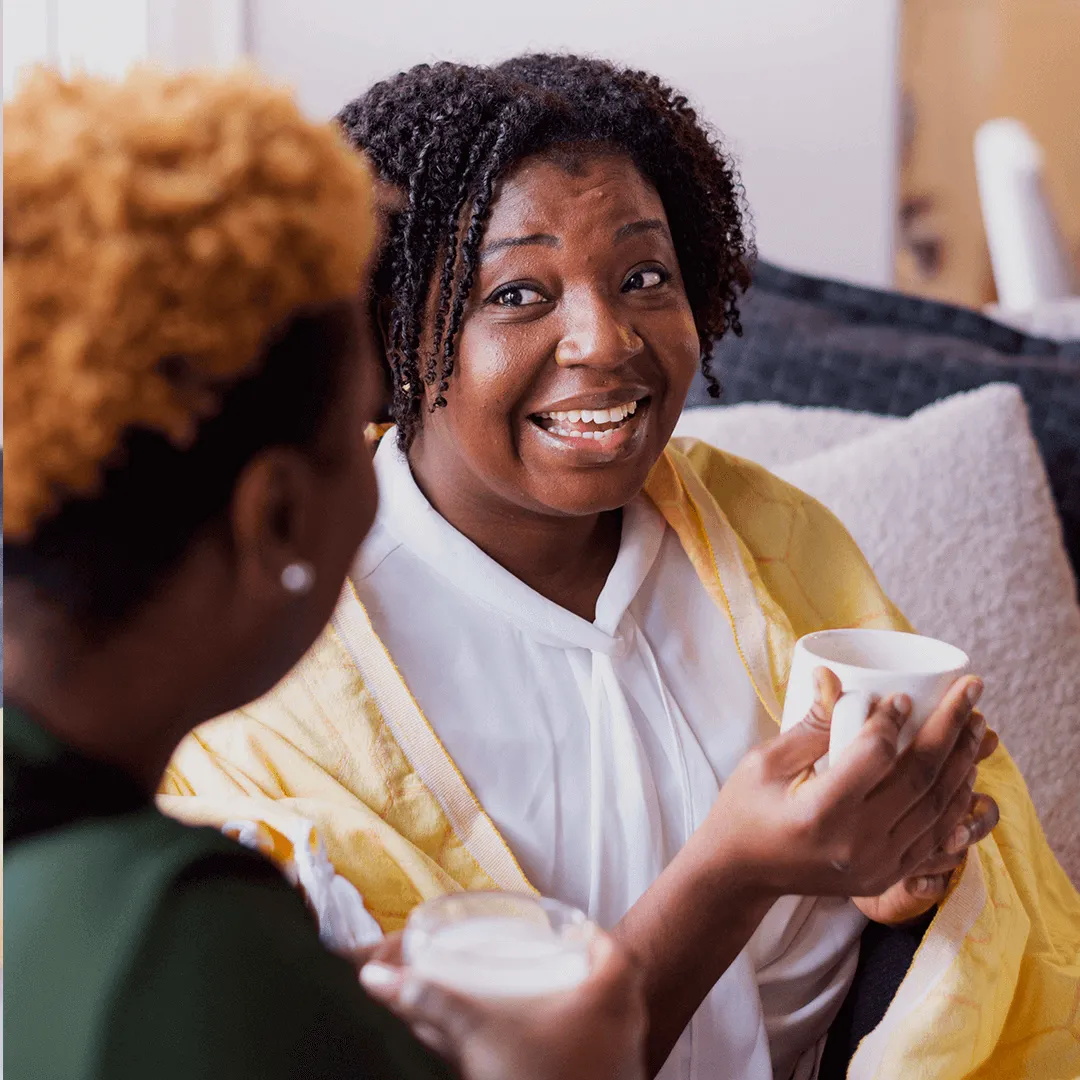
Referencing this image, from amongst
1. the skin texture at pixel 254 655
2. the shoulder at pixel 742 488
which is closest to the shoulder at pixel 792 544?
the shoulder at pixel 742 488

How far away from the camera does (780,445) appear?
113cm

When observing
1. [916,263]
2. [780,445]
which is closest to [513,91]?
[780,445]

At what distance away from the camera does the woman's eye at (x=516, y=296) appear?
0.56 metres

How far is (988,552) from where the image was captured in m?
1.01

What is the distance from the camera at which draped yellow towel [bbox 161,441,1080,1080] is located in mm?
580

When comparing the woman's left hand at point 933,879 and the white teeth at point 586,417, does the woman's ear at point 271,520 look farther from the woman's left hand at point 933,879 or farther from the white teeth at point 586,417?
the woman's left hand at point 933,879

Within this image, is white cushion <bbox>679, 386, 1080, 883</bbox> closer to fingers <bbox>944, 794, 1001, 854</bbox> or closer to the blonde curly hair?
fingers <bbox>944, 794, 1001, 854</bbox>

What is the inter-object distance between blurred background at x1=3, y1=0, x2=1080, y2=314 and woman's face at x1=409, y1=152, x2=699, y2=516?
94 millimetres

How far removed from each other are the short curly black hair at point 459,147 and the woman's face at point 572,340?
0.01 metres

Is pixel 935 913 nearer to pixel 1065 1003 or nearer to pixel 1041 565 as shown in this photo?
pixel 1065 1003

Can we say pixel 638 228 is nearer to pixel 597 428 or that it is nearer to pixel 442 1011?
pixel 597 428

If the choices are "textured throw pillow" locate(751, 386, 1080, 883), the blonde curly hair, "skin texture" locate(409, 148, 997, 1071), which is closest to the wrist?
"skin texture" locate(409, 148, 997, 1071)

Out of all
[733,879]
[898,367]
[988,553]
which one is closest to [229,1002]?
[733,879]

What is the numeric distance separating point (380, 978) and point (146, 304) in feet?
0.49
